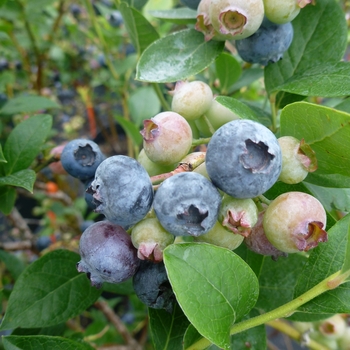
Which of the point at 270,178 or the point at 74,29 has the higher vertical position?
the point at 270,178

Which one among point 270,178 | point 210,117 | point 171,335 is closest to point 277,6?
point 210,117

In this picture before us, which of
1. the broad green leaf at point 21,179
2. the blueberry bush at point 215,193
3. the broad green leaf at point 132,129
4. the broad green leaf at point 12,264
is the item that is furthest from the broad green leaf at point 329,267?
the broad green leaf at point 12,264

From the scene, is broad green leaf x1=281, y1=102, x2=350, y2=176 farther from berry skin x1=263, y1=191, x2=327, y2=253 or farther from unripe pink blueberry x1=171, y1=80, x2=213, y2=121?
unripe pink blueberry x1=171, y1=80, x2=213, y2=121

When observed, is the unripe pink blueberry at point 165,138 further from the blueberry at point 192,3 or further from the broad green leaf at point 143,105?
the broad green leaf at point 143,105

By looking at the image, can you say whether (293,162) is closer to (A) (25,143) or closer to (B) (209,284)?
(B) (209,284)

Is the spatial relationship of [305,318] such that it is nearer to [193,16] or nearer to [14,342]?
[14,342]

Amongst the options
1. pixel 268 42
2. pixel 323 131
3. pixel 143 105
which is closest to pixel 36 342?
pixel 323 131
